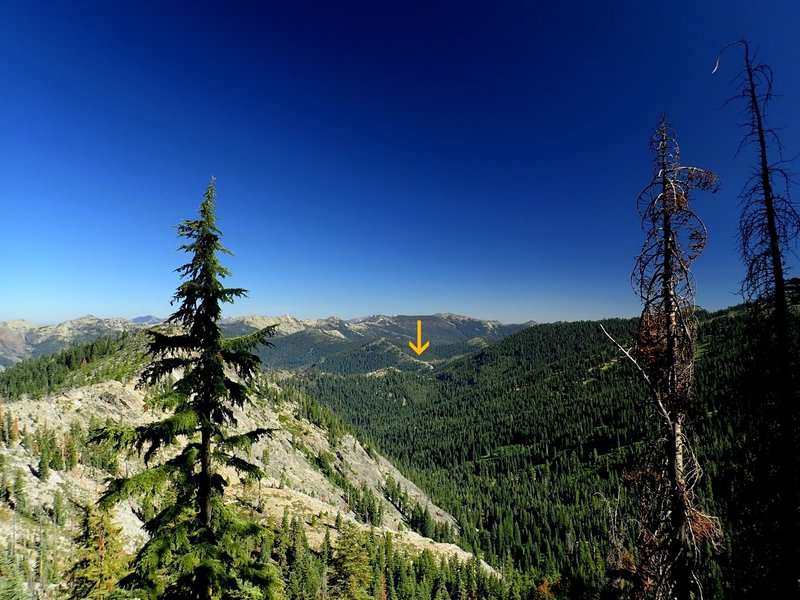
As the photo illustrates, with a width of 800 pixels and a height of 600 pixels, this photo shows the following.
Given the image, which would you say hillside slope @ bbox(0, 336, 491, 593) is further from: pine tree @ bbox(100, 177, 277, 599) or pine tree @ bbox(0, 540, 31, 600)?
pine tree @ bbox(0, 540, 31, 600)

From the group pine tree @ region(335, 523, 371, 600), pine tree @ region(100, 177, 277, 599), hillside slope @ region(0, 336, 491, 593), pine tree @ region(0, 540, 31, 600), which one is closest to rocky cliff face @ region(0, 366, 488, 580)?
hillside slope @ region(0, 336, 491, 593)

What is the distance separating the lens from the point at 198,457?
12.0 m

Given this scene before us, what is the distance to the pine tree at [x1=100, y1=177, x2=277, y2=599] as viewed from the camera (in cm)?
1061

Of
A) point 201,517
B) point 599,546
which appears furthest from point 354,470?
point 201,517

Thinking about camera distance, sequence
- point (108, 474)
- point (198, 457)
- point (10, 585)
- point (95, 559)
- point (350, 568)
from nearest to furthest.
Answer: point (10, 585) → point (198, 457) → point (95, 559) → point (350, 568) → point (108, 474)

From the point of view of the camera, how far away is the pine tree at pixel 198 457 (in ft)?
34.8

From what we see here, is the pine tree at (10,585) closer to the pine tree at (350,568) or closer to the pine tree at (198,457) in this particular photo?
the pine tree at (198,457)

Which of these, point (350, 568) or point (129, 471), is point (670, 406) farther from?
point (129, 471)

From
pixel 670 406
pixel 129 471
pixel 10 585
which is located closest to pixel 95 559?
pixel 10 585

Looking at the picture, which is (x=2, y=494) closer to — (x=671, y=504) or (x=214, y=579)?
(x=214, y=579)

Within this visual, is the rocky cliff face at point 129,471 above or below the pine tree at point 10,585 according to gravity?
below

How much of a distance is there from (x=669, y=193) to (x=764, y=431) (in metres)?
6.18

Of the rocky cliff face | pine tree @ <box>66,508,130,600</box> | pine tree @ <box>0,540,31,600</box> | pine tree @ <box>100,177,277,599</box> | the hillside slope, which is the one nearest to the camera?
pine tree @ <box>0,540,31,600</box>

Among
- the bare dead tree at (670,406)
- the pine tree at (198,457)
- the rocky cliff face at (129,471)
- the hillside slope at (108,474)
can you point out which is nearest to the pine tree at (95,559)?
the hillside slope at (108,474)
